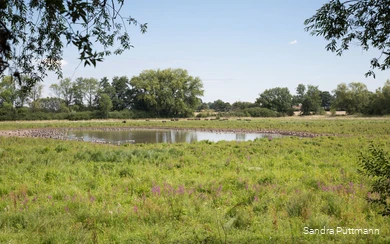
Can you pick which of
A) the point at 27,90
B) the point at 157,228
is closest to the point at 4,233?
the point at 157,228

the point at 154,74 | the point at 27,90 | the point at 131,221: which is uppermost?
the point at 154,74

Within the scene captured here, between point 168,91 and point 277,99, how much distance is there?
50.8 metres

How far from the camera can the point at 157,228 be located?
563 cm

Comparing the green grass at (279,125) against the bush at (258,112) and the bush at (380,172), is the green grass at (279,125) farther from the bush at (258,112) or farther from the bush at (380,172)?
the bush at (258,112)

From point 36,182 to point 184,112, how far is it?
81086mm

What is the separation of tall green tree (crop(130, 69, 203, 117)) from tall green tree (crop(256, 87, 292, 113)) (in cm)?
3682

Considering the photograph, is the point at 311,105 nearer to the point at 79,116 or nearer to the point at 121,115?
the point at 121,115

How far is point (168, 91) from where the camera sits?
88.5 m

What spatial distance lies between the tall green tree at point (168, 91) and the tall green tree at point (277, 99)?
36823mm

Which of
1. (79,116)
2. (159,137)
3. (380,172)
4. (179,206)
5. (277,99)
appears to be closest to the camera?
(380,172)

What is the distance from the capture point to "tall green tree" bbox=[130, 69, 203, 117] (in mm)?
87812

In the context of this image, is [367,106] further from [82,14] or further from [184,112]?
[82,14]

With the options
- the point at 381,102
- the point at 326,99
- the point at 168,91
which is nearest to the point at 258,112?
the point at 168,91

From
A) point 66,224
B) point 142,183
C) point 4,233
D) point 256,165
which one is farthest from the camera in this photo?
point 256,165
